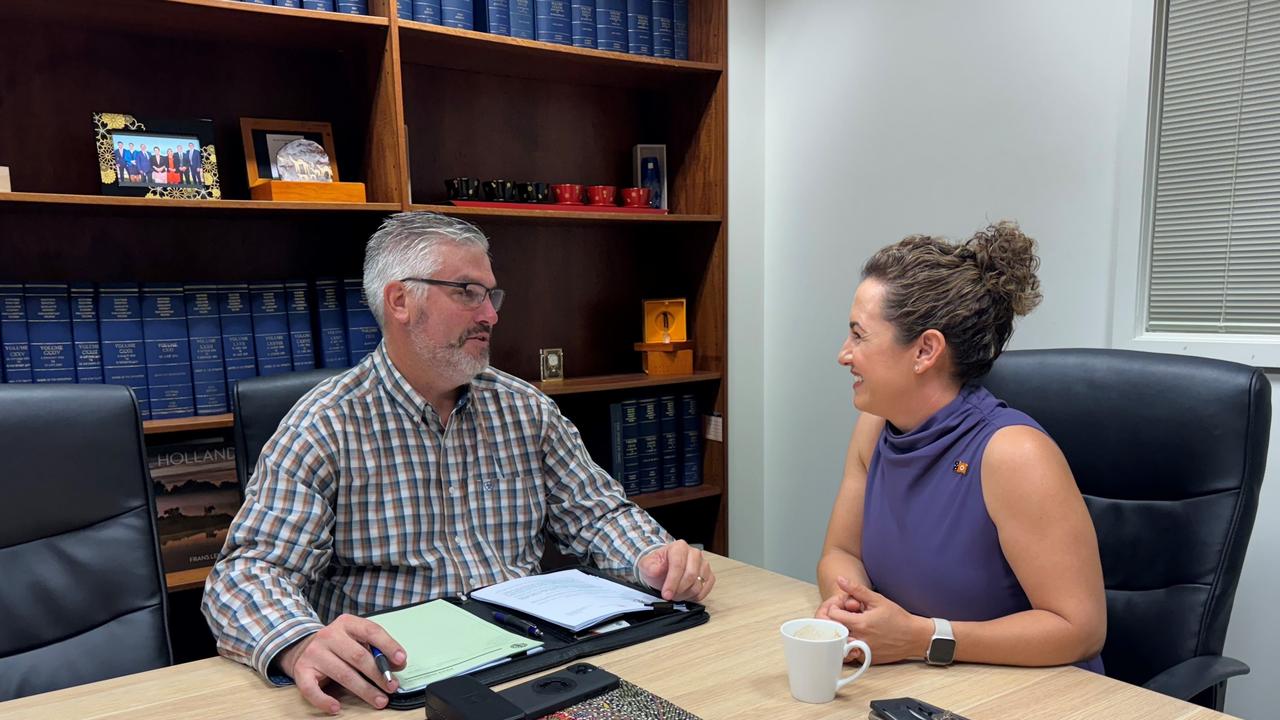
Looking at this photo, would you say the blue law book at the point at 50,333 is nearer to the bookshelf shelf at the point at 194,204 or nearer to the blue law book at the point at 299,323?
the bookshelf shelf at the point at 194,204

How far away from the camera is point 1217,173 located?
187 cm

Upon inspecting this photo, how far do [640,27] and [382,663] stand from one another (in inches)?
90.2

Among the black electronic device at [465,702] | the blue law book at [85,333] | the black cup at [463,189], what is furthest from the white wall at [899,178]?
the blue law book at [85,333]

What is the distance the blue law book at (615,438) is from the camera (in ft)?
9.20

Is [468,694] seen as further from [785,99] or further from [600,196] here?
[785,99]

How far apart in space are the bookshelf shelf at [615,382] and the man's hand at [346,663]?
152 cm

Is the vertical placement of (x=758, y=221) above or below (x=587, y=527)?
above

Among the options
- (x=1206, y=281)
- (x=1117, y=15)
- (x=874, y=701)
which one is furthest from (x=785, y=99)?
(x=874, y=701)

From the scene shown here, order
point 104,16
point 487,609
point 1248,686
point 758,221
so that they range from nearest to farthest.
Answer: point 487,609 → point 1248,686 → point 104,16 → point 758,221

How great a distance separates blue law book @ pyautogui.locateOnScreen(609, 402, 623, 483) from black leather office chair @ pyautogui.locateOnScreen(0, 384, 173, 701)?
1.54m

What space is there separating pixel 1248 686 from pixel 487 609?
175 cm

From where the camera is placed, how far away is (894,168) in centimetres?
258

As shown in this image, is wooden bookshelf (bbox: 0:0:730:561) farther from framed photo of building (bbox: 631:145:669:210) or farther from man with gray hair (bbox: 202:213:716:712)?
man with gray hair (bbox: 202:213:716:712)

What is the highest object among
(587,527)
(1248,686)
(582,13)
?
(582,13)
